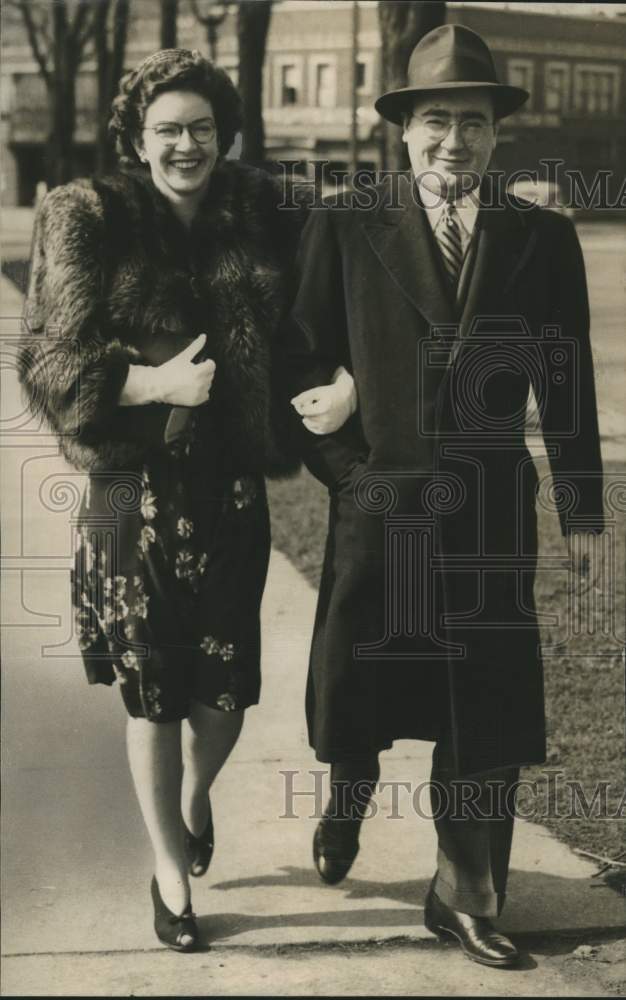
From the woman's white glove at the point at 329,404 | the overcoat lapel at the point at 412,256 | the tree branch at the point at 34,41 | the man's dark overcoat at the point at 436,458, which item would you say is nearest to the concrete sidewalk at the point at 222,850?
the man's dark overcoat at the point at 436,458

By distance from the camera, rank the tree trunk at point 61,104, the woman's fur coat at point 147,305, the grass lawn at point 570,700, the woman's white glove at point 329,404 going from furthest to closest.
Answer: the grass lawn at point 570,700 → the tree trunk at point 61,104 → the woman's white glove at point 329,404 → the woman's fur coat at point 147,305

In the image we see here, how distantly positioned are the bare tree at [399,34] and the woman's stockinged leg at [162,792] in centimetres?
140

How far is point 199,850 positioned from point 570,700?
60.0 inches

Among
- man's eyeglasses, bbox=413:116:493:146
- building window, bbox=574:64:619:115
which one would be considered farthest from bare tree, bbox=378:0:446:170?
building window, bbox=574:64:619:115

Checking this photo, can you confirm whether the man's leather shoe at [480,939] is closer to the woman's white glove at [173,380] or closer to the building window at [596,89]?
the woman's white glove at [173,380]

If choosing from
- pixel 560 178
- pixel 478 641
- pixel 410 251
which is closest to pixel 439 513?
pixel 478 641

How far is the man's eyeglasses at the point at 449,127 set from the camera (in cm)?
314

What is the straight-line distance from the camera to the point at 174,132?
311 centimetres

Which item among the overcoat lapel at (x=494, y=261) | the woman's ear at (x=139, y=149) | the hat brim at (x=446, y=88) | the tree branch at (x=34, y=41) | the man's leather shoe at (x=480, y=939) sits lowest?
the man's leather shoe at (x=480, y=939)

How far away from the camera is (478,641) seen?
3.25 meters

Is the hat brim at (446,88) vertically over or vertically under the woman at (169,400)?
over

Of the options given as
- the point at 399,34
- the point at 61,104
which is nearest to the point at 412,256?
the point at 399,34

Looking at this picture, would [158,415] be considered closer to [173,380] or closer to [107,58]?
[173,380]

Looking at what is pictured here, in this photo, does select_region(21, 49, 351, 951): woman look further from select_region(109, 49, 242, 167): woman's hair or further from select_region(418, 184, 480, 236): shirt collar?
select_region(418, 184, 480, 236): shirt collar
